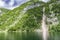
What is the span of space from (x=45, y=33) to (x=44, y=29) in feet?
3.02

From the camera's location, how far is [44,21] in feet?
138

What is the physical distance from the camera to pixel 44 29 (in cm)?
4278

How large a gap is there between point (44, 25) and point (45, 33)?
5.78 ft

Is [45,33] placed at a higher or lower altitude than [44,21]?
lower

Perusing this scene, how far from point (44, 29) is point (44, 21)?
1861 mm

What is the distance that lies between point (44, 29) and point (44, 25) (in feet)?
2.87

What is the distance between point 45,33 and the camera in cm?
4250

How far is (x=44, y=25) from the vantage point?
42781 millimetres

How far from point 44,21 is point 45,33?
2.64 metres

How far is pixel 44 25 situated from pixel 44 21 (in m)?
1.08
